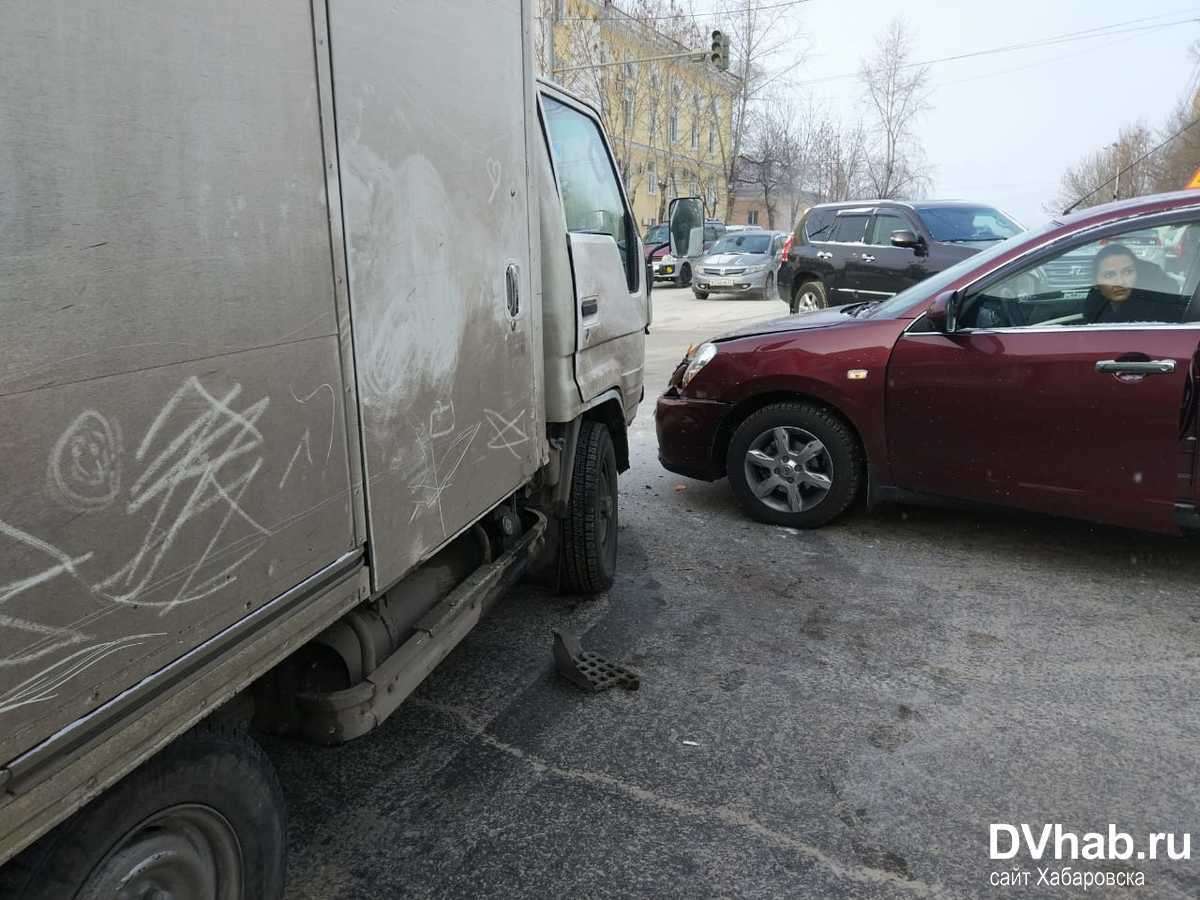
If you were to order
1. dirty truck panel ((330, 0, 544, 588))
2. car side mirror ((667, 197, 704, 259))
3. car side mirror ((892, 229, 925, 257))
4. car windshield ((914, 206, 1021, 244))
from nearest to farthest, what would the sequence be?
dirty truck panel ((330, 0, 544, 588)), car side mirror ((667, 197, 704, 259)), car side mirror ((892, 229, 925, 257)), car windshield ((914, 206, 1021, 244))

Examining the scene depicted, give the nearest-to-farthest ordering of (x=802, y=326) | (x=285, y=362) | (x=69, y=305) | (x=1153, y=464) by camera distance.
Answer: (x=69, y=305) → (x=285, y=362) → (x=1153, y=464) → (x=802, y=326)

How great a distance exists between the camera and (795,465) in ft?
16.7

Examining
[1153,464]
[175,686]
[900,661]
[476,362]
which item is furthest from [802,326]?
[175,686]

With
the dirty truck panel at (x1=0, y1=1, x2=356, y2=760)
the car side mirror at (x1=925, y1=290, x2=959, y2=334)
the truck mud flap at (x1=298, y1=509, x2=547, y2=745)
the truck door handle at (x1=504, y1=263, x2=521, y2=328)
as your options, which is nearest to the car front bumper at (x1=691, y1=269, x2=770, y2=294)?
the car side mirror at (x1=925, y1=290, x2=959, y2=334)

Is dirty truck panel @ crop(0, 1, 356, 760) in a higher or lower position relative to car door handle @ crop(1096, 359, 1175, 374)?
higher

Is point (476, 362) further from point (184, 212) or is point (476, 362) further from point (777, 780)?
point (777, 780)

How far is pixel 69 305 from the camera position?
1.30m

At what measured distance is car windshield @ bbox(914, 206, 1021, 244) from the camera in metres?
12.1

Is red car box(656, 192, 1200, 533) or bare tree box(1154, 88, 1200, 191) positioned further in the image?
bare tree box(1154, 88, 1200, 191)

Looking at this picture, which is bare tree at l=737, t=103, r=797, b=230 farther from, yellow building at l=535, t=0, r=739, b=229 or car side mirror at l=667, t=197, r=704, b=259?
car side mirror at l=667, t=197, r=704, b=259

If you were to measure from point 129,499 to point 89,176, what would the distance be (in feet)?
1.58

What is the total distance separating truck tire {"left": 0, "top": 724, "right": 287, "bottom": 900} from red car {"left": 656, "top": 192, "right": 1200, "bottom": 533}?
11.8 ft

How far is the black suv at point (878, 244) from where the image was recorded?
468 inches

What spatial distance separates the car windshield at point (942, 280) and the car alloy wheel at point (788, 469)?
0.77m
